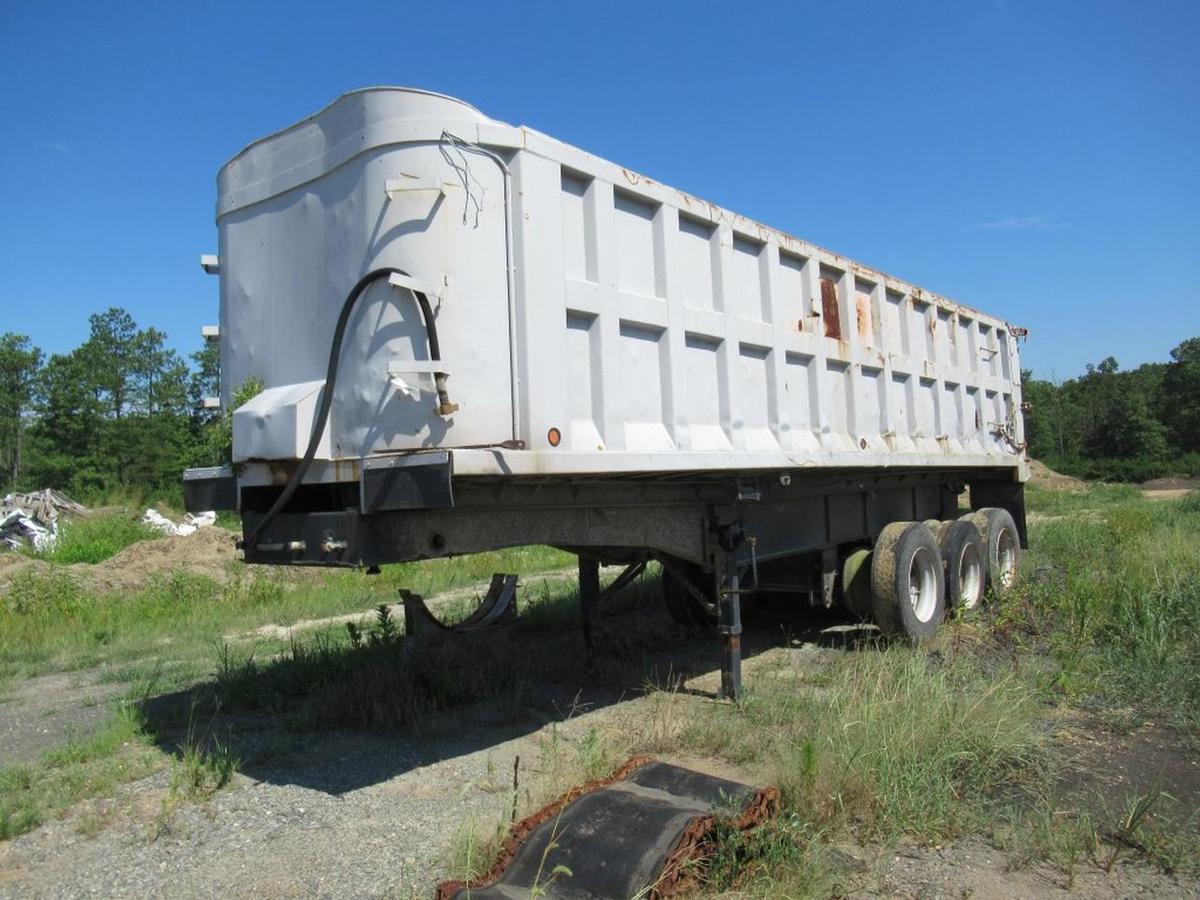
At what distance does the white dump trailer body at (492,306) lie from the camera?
4.27m

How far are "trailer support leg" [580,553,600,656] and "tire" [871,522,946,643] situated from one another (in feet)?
7.97

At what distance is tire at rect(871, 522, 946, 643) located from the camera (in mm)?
7562

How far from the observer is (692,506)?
6.08 meters

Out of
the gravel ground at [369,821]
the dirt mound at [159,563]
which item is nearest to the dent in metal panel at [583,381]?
the gravel ground at [369,821]

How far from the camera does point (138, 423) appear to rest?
141 feet

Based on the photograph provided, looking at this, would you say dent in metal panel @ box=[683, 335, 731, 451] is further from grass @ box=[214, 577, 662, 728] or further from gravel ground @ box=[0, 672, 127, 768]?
gravel ground @ box=[0, 672, 127, 768]

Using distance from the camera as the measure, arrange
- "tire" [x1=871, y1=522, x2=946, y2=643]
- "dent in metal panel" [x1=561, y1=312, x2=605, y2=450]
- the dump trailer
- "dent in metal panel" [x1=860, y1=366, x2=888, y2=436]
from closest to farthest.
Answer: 1. the dump trailer
2. "dent in metal panel" [x1=561, y1=312, x2=605, y2=450]
3. "dent in metal panel" [x1=860, y1=366, x2=888, y2=436]
4. "tire" [x1=871, y1=522, x2=946, y2=643]

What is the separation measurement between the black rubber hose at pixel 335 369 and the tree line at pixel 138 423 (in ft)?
80.1

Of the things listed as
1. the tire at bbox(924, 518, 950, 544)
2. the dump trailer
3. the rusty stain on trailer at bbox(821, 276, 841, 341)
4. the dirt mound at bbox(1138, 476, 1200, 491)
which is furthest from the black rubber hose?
the dirt mound at bbox(1138, 476, 1200, 491)

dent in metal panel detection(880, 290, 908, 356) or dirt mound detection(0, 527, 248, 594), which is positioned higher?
dent in metal panel detection(880, 290, 908, 356)

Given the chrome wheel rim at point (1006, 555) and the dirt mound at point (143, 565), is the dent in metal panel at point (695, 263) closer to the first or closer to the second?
the chrome wheel rim at point (1006, 555)

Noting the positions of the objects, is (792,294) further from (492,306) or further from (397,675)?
(397,675)

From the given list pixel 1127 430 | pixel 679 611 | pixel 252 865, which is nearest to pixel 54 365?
pixel 679 611

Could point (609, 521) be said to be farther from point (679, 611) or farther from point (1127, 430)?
point (1127, 430)
